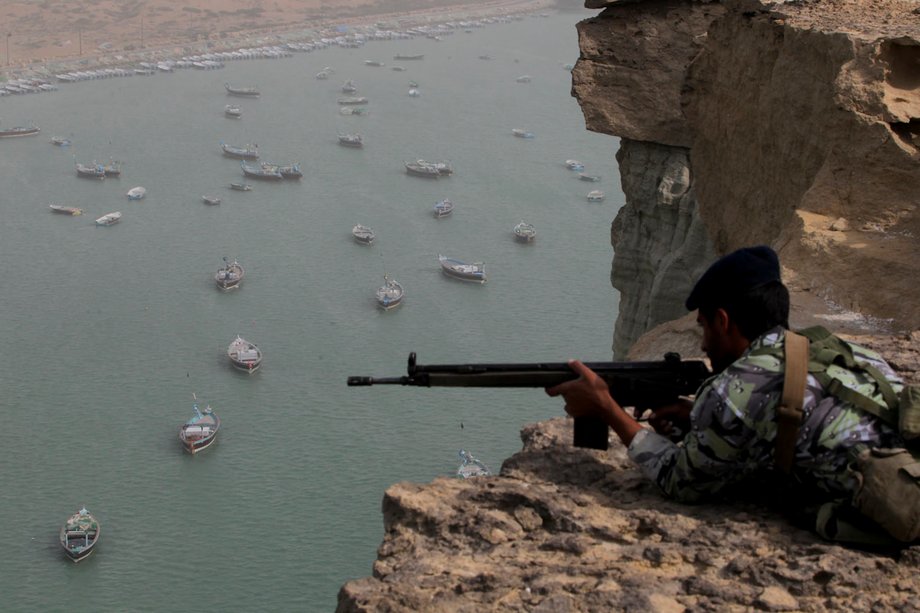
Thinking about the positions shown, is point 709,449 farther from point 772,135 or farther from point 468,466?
point 468,466

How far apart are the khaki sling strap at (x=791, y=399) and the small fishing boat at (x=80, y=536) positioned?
27.3 m

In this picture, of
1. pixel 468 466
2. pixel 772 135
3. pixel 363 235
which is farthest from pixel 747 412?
pixel 363 235

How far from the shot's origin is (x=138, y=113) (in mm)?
66500

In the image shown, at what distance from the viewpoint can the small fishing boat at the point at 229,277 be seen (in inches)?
1725

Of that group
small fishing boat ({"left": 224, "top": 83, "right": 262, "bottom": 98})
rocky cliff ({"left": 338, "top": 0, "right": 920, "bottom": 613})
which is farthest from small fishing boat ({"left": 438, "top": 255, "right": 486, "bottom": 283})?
small fishing boat ({"left": 224, "top": 83, "right": 262, "bottom": 98})

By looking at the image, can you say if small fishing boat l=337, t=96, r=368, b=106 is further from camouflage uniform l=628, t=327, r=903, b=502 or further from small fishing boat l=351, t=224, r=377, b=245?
camouflage uniform l=628, t=327, r=903, b=502

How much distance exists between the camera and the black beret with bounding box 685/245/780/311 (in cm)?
406

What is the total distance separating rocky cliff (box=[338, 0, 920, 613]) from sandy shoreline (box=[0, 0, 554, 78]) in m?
67.9

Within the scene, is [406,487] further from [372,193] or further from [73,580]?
→ [372,193]

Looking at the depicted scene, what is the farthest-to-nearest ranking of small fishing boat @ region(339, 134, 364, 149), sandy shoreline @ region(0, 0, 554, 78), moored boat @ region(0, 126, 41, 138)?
sandy shoreline @ region(0, 0, 554, 78) < moored boat @ region(0, 126, 41, 138) < small fishing boat @ region(339, 134, 364, 149)

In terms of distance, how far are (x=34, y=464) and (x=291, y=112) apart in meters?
39.5

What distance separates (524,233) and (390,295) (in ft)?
26.4

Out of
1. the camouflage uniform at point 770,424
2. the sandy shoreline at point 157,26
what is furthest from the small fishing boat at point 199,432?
the sandy shoreline at point 157,26

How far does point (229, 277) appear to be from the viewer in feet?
144
